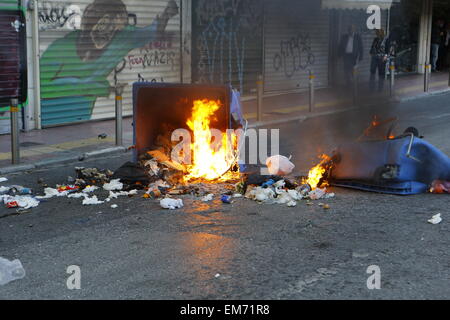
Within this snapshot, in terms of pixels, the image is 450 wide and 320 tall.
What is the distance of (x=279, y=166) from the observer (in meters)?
9.08

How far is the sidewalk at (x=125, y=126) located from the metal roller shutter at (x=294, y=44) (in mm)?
593

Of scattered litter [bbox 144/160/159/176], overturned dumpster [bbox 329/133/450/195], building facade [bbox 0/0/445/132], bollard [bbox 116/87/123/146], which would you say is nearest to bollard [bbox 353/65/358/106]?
building facade [bbox 0/0/445/132]

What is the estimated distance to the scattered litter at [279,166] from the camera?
908 centimetres

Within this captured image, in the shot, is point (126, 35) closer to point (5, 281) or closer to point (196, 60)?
point (196, 60)

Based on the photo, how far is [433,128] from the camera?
515 inches

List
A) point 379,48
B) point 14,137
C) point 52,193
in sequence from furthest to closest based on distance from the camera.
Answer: point 379,48 → point 14,137 → point 52,193

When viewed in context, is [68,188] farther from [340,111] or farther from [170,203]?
[340,111]

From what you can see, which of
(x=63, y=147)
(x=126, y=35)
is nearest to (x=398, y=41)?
(x=126, y=35)

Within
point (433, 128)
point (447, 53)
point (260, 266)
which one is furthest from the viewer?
point (447, 53)

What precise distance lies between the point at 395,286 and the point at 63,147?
24.3ft

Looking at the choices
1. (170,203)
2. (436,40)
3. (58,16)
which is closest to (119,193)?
(170,203)

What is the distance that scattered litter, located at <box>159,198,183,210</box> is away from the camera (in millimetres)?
7430

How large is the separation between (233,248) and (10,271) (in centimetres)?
190

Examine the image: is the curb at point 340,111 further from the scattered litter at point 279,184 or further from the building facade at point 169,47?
the scattered litter at point 279,184
